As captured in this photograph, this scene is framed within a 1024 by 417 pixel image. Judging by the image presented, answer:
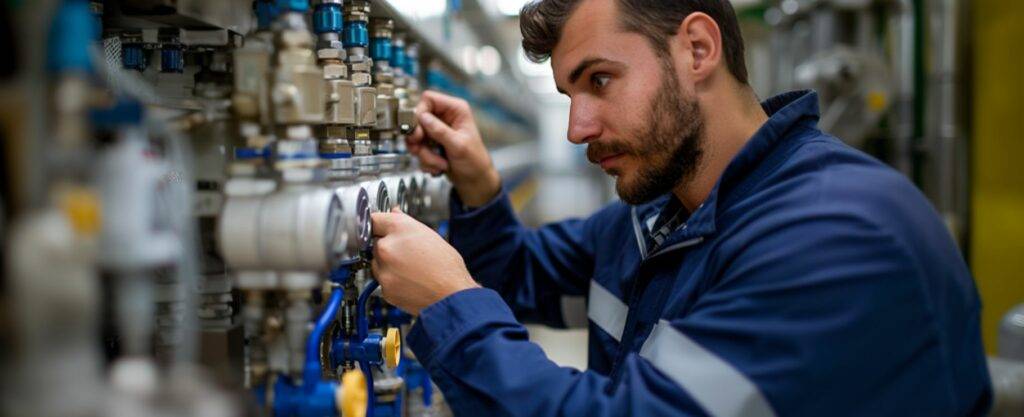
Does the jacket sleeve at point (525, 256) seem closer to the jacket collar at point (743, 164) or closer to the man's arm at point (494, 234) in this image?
the man's arm at point (494, 234)

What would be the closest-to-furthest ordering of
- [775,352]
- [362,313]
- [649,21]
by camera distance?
[775,352], [362,313], [649,21]

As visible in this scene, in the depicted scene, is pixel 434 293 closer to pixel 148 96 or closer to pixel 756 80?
pixel 148 96

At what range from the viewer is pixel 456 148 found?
60.2 inches

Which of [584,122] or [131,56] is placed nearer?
[131,56]

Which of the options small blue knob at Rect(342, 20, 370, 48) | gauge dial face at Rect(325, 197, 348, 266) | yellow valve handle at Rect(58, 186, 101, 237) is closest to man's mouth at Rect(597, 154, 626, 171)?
small blue knob at Rect(342, 20, 370, 48)

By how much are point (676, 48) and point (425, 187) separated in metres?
0.51

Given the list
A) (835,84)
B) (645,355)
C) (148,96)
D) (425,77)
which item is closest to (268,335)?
(148,96)

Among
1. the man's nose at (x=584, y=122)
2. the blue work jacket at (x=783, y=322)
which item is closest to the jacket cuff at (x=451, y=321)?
the blue work jacket at (x=783, y=322)

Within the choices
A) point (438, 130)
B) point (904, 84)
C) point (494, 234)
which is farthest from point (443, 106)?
point (904, 84)

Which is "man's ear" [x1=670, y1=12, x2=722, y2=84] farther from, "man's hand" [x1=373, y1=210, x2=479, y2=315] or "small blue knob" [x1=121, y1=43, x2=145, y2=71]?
"small blue knob" [x1=121, y1=43, x2=145, y2=71]

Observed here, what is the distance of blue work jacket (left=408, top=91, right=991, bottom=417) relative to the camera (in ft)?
3.06

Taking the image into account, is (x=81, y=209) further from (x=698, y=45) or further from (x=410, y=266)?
(x=698, y=45)

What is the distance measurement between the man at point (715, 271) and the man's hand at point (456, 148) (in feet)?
0.71

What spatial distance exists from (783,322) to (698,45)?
51 cm
